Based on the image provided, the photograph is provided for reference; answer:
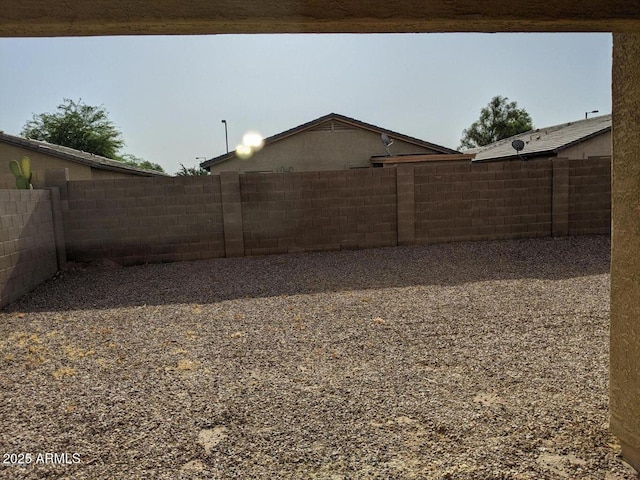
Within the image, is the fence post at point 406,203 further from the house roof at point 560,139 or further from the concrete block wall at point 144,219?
the house roof at point 560,139

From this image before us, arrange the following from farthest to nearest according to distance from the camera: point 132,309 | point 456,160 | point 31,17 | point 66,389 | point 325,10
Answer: point 456,160 < point 132,309 < point 66,389 < point 325,10 < point 31,17

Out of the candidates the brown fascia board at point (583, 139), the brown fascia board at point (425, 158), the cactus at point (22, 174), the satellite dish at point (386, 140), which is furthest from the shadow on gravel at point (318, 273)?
the brown fascia board at point (583, 139)

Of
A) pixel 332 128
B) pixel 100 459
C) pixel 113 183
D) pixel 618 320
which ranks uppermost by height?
pixel 332 128

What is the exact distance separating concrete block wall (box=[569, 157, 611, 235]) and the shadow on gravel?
453 mm

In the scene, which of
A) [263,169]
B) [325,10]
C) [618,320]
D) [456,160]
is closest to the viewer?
[325,10]

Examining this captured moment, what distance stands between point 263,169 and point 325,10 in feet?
56.0

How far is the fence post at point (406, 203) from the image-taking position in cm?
1016

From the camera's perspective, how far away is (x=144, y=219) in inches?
376

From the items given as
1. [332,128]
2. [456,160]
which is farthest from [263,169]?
[456,160]

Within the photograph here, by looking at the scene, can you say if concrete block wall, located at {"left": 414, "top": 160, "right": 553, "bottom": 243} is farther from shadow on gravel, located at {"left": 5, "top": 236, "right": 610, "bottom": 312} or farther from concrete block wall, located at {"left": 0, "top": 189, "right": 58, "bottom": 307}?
concrete block wall, located at {"left": 0, "top": 189, "right": 58, "bottom": 307}

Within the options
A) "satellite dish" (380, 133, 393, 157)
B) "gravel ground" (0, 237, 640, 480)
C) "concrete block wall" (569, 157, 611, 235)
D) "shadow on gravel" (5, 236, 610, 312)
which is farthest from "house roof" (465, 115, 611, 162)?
"gravel ground" (0, 237, 640, 480)

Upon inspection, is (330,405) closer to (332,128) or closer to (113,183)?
(113,183)

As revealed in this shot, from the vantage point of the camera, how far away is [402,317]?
5.70 m

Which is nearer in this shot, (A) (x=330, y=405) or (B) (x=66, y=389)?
(A) (x=330, y=405)
